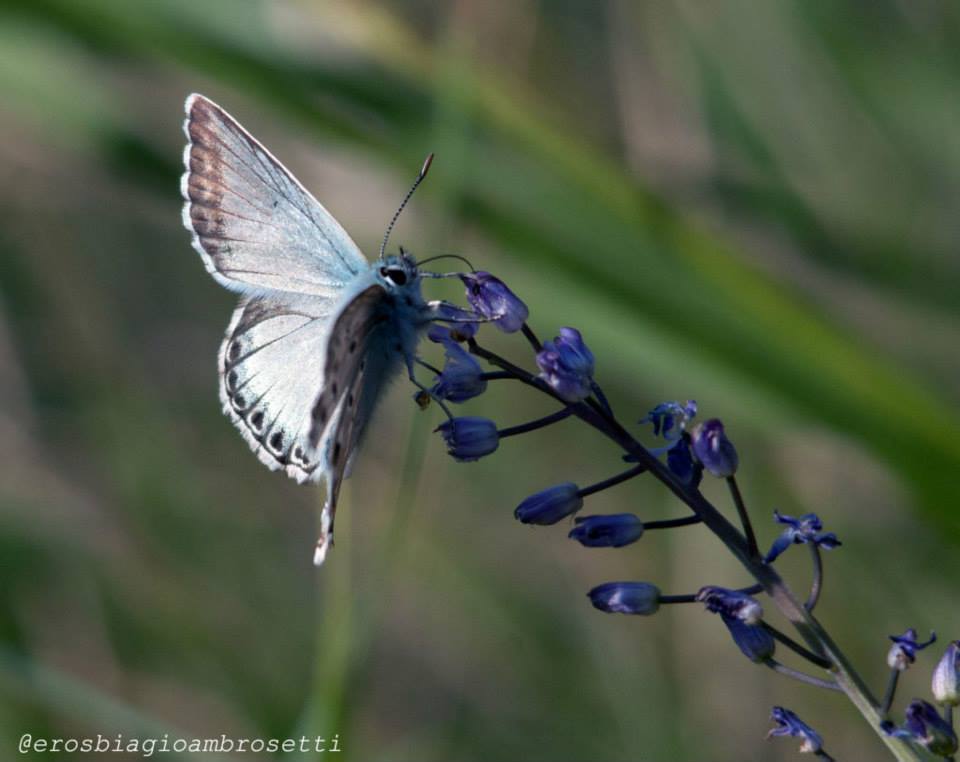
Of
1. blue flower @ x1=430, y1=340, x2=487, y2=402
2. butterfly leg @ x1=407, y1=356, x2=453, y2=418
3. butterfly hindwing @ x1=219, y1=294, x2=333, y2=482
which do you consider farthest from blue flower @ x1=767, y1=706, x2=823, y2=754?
Result: butterfly hindwing @ x1=219, y1=294, x2=333, y2=482

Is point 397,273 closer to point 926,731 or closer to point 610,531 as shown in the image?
point 610,531

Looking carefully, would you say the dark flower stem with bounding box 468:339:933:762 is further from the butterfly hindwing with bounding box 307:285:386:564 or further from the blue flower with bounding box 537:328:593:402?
the butterfly hindwing with bounding box 307:285:386:564

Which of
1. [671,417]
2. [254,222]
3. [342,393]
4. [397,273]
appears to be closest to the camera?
[671,417]

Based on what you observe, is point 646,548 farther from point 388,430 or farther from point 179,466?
point 179,466

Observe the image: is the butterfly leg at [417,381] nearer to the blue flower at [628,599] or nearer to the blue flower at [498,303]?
the blue flower at [498,303]

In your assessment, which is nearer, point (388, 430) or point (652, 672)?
point (652, 672)

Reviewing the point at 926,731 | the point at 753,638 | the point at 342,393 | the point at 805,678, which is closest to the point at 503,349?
the point at 342,393

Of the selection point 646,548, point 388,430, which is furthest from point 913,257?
point 388,430
